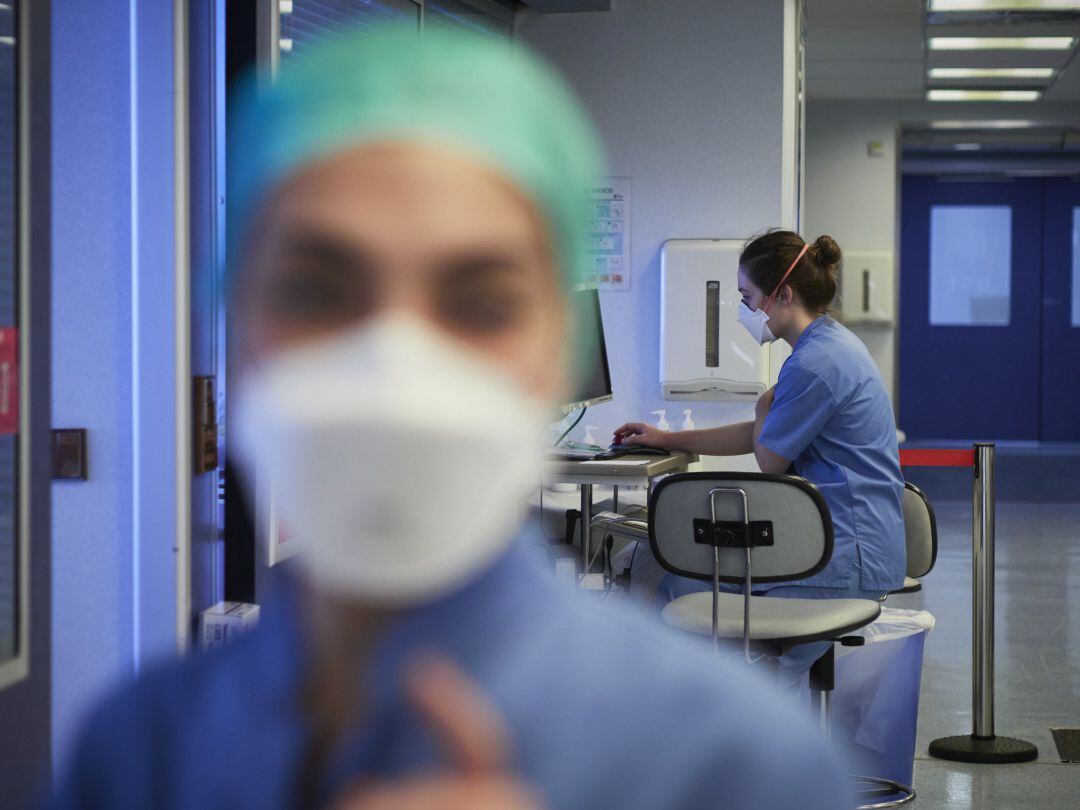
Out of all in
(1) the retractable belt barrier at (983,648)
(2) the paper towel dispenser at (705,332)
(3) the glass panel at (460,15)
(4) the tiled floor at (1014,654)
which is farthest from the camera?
(2) the paper towel dispenser at (705,332)

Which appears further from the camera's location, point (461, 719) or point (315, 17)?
point (315, 17)

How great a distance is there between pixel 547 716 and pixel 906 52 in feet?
30.7

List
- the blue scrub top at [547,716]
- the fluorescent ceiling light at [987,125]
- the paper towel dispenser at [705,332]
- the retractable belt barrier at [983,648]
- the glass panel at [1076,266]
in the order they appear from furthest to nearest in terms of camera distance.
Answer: the glass panel at [1076,266]
the fluorescent ceiling light at [987,125]
the paper towel dispenser at [705,332]
the retractable belt barrier at [983,648]
the blue scrub top at [547,716]

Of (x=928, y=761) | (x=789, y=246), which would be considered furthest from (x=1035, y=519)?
(x=789, y=246)

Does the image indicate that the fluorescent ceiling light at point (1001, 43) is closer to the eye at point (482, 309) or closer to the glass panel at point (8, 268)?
the glass panel at point (8, 268)

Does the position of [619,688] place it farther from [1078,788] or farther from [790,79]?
[790,79]

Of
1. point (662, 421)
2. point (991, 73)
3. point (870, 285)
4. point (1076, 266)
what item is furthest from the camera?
point (1076, 266)

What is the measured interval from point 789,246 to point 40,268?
6.02 feet

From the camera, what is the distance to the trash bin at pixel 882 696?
3.25m

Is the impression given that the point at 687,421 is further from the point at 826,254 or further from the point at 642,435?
the point at 826,254

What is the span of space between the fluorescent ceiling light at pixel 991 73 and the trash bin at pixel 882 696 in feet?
24.3

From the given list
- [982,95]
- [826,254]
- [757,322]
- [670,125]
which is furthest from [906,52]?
[826,254]

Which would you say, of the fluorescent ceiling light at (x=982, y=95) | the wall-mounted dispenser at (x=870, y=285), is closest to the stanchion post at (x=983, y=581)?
the wall-mounted dispenser at (x=870, y=285)

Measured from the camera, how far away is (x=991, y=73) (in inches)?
392
